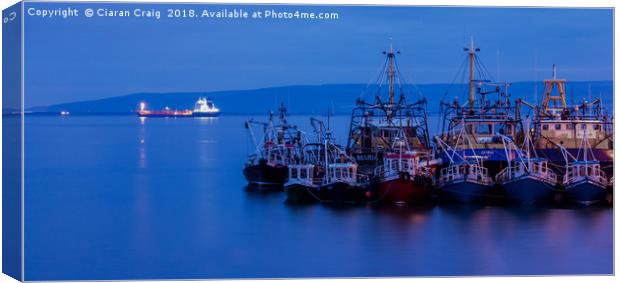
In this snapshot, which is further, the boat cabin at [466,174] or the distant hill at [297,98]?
the boat cabin at [466,174]

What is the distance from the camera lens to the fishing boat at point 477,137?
51.8 feet

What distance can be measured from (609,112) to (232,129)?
4.53 metres

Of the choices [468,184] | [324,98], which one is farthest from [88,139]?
[468,184]

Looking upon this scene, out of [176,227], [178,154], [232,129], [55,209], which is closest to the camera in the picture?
[55,209]

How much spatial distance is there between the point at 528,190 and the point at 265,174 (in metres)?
4.02

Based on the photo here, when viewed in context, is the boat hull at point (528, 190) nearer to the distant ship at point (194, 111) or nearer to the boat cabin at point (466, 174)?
the boat cabin at point (466, 174)

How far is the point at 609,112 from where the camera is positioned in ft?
47.3

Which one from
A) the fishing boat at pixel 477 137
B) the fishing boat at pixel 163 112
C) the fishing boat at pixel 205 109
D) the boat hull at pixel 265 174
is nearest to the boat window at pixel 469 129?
the fishing boat at pixel 477 137

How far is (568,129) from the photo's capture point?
51.9 feet

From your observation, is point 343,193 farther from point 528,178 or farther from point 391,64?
point 391,64

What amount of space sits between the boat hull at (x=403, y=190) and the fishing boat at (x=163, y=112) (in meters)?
3.13

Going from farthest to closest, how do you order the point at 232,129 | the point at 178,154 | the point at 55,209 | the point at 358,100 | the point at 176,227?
the point at 232,129, the point at 178,154, the point at 358,100, the point at 176,227, the point at 55,209

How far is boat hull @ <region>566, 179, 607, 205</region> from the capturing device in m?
14.6

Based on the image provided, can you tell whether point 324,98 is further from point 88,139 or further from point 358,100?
point 88,139
